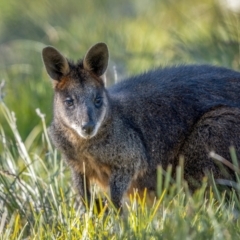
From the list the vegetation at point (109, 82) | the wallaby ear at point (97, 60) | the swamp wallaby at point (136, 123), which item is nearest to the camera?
the vegetation at point (109, 82)

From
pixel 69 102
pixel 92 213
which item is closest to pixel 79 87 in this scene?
pixel 69 102

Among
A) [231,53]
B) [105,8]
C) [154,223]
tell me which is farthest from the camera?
[105,8]

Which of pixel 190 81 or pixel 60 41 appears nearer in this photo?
pixel 190 81

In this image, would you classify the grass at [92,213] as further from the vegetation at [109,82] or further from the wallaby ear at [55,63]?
the wallaby ear at [55,63]

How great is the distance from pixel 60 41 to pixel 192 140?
490 cm

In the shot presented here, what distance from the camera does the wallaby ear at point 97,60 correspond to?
621cm

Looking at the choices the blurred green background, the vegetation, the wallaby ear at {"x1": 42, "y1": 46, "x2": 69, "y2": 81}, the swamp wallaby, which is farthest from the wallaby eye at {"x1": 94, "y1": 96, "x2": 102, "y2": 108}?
the blurred green background

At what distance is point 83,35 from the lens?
1099 cm

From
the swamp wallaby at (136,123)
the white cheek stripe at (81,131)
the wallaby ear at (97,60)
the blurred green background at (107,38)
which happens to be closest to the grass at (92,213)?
the swamp wallaby at (136,123)

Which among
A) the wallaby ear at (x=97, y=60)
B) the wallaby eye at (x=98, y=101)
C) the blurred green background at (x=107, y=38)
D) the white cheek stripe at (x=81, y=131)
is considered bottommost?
the blurred green background at (x=107, y=38)

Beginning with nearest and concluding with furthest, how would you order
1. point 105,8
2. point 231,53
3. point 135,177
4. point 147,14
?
point 135,177 → point 231,53 → point 105,8 → point 147,14

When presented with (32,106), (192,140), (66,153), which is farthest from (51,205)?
(32,106)

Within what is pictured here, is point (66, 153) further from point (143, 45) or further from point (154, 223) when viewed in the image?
point (143, 45)

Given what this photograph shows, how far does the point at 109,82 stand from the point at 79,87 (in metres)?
3.50
